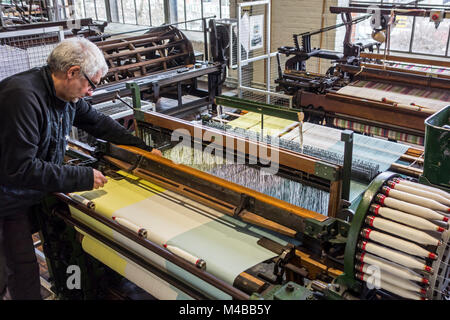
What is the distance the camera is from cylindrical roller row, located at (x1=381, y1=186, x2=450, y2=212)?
1547mm

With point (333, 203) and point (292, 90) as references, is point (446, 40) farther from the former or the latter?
point (333, 203)

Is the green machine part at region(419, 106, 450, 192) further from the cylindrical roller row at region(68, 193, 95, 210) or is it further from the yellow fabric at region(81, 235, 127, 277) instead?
the cylindrical roller row at region(68, 193, 95, 210)

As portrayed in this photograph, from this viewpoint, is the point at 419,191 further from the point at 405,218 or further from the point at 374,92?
the point at 374,92

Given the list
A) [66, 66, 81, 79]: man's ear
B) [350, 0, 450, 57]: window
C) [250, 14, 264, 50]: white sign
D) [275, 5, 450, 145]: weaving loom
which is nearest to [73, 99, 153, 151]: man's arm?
[66, 66, 81, 79]: man's ear

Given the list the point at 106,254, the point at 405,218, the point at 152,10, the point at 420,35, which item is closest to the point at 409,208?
the point at 405,218

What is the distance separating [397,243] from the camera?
1521 mm

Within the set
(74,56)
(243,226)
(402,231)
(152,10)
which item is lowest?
(243,226)

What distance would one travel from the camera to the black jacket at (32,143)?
6.29 ft

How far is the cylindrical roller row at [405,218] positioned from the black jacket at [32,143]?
1.32 meters

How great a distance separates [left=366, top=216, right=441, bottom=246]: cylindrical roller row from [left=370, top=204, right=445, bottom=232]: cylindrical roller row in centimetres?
2

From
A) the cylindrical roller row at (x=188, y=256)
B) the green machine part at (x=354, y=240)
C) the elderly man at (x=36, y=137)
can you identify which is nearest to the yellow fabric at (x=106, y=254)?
the elderly man at (x=36, y=137)

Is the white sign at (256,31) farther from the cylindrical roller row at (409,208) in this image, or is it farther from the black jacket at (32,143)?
the cylindrical roller row at (409,208)

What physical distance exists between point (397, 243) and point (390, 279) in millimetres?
136

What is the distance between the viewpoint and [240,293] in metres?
1.58
